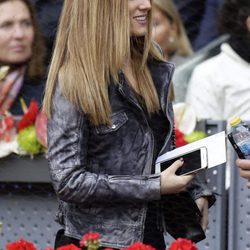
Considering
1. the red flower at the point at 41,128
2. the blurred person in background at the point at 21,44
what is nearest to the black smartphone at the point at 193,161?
the red flower at the point at 41,128

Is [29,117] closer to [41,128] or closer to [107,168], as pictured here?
[41,128]

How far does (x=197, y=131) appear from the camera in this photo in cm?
436

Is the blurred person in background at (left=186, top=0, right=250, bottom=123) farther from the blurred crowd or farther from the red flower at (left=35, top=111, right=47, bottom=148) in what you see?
the red flower at (left=35, top=111, right=47, bottom=148)

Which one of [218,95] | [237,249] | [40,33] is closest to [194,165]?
[237,249]

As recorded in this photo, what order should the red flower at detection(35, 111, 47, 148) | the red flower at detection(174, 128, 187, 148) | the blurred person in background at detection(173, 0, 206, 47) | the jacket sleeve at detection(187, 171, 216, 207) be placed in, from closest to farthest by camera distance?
the jacket sleeve at detection(187, 171, 216, 207) → the red flower at detection(174, 128, 187, 148) → the red flower at detection(35, 111, 47, 148) → the blurred person in background at detection(173, 0, 206, 47)

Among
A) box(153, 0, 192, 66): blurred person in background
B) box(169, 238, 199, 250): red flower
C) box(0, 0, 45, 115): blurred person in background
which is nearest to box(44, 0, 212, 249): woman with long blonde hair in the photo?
box(169, 238, 199, 250): red flower

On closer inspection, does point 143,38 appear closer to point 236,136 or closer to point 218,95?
point 236,136

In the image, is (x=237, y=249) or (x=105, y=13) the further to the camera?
(x=237, y=249)

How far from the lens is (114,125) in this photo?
3.17 meters

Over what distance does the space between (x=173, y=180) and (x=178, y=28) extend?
2714 mm

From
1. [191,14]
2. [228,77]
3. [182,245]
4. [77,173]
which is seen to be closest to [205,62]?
[228,77]

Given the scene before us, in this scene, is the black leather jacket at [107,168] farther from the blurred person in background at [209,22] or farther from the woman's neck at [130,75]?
the blurred person in background at [209,22]

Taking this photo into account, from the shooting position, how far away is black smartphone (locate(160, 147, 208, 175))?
3168mm

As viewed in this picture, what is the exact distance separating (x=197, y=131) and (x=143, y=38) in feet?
3.49
